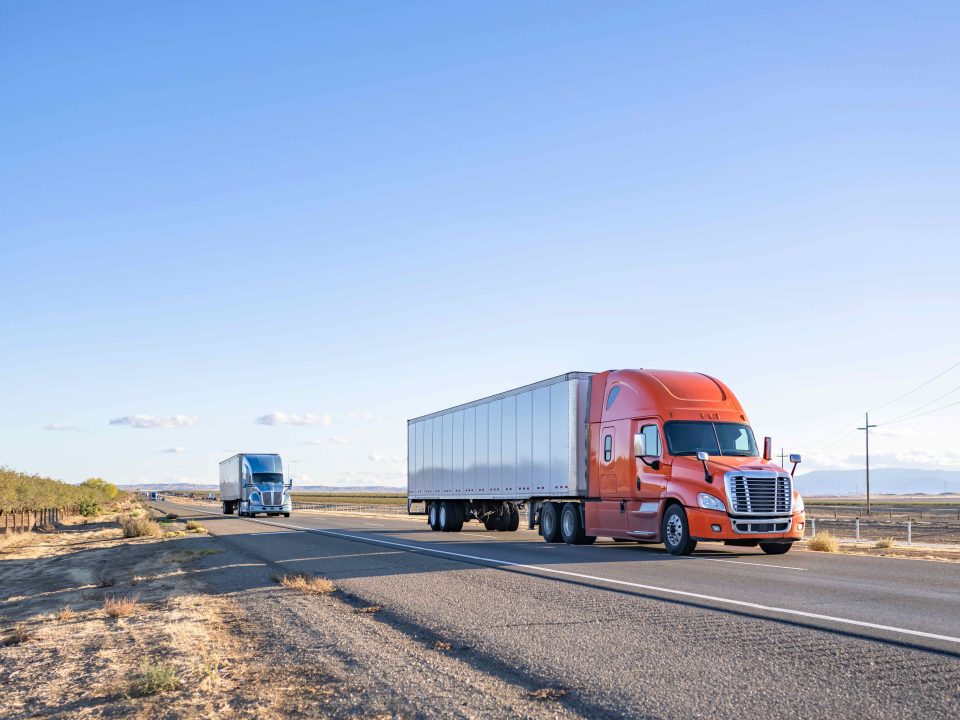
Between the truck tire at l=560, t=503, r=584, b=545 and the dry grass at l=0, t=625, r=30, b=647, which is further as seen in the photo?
the truck tire at l=560, t=503, r=584, b=545

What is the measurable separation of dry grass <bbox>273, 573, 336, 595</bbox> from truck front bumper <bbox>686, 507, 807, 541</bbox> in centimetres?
815

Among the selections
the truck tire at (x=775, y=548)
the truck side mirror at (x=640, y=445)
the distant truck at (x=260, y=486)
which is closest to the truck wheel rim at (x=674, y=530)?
the truck side mirror at (x=640, y=445)

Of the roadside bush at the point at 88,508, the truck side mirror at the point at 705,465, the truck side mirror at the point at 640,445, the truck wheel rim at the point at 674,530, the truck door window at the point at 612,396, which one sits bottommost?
the roadside bush at the point at 88,508

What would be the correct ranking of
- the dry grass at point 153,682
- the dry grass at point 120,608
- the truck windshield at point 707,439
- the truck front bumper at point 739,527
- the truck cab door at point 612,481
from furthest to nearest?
the truck cab door at point 612,481 → the truck windshield at point 707,439 → the truck front bumper at point 739,527 → the dry grass at point 120,608 → the dry grass at point 153,682

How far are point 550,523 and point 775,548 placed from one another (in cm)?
667

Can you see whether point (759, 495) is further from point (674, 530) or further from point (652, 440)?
point (652, 440)

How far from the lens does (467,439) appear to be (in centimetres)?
A: 3103

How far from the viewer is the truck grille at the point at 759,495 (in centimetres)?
1794

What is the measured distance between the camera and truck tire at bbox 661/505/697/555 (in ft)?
60.4

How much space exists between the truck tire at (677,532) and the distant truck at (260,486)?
122ft

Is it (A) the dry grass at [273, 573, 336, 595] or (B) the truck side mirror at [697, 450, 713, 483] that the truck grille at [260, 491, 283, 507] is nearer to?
(B) the truck side mirror at [697, 450, 713, 483]

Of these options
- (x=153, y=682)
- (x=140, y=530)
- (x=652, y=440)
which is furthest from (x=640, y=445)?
(x=140, y=530)

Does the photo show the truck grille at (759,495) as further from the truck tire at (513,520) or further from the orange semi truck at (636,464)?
the truck tire at (513,520)

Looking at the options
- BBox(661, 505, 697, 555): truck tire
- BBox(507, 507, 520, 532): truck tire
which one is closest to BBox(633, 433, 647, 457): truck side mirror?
BBox(661, 505, 697, 555): truck tire
